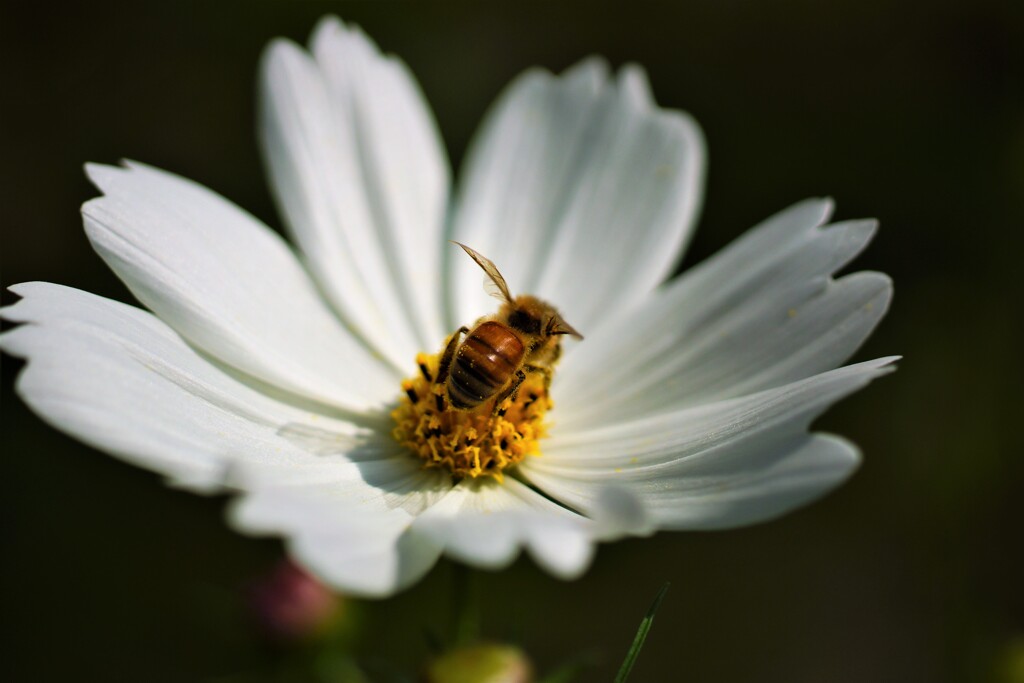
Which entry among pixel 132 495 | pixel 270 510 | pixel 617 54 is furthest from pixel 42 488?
pixel 617 54

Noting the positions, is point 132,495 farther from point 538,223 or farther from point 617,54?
point 617,54

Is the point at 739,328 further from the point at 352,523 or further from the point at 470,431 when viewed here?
the point at 352,523

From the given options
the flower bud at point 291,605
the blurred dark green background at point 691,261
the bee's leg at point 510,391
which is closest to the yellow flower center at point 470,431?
the bee's leg at point 510,391

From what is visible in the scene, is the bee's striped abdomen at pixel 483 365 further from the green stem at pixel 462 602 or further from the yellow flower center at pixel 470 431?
the green stem at pixel 462 602

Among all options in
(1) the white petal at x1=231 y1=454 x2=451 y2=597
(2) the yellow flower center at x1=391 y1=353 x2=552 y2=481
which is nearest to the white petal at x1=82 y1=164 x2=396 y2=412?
(2) the yellow flower center at x1=391 y1=353 x2=552 y2=481

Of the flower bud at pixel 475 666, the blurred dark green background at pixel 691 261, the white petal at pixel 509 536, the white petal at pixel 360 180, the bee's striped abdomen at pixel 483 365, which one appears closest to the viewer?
the white petal at pixel 509 536

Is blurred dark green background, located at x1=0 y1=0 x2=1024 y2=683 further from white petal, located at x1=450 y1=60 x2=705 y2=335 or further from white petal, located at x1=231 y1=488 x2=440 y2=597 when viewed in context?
white petal, located at x1=231 y1=488 x2=440 y2=597
